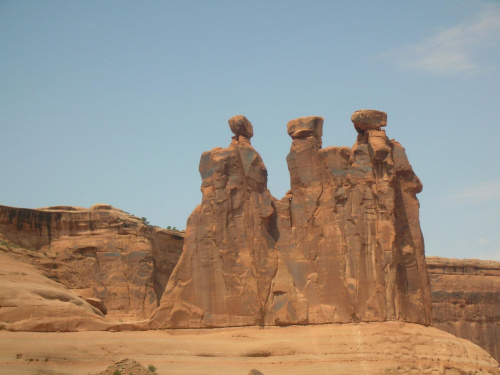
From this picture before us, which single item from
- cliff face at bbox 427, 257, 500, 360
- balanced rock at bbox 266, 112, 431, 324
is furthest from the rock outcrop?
cliff face at bbox 427, 257, 500, 360

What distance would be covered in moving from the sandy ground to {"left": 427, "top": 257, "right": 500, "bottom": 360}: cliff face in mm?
24542

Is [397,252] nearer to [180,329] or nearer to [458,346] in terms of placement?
[458,346]

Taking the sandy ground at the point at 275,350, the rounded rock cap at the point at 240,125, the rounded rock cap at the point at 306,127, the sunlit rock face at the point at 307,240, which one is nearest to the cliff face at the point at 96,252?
the sunlit rock face at the point at 307,240

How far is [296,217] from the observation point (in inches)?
1907

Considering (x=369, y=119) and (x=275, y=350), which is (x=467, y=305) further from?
(x=275, y=350)

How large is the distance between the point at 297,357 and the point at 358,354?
259cm

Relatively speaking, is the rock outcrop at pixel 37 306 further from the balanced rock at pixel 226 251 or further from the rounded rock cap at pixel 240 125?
the rounded rock cap at pixel 240 125

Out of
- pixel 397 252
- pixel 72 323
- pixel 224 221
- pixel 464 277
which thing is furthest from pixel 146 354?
pixel 464 277

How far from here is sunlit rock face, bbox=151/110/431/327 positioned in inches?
1817

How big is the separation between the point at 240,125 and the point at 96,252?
45.7ft

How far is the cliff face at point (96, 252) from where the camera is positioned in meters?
56.8

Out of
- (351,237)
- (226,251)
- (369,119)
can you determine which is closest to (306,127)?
(369,119)

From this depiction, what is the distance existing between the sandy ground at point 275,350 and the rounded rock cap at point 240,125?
961cm

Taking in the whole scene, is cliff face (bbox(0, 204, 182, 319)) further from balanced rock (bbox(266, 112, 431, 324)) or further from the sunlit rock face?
balanced rock (bbox(266, 112, 431, 324))
